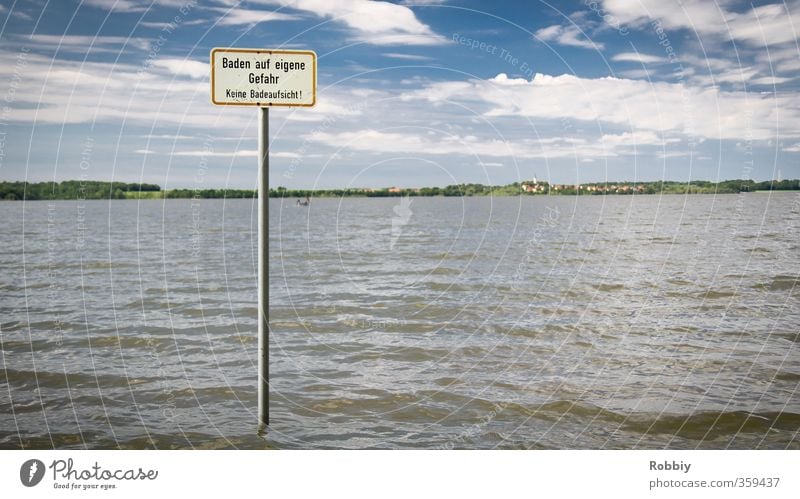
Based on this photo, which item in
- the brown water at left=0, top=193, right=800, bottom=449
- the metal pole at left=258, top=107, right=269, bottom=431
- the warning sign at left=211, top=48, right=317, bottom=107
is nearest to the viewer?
the warning sign at left=211, top=48, right=317, bottom=107

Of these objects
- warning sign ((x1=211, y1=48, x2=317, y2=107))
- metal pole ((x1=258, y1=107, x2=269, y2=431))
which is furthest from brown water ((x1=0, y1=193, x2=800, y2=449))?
warning sign ((x1=211, y1=48, x2=317, y2=107))

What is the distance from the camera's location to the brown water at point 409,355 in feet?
28.3

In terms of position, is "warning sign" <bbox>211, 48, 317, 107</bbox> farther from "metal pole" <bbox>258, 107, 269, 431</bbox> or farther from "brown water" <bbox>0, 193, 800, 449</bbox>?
"brown water" <bbox>0, 193, 800, 449</bbox>

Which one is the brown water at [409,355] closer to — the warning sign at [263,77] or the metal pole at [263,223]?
the metal pole at [263,223]

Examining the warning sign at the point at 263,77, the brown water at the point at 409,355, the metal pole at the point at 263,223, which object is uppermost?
the warning sign at the point at 263,77

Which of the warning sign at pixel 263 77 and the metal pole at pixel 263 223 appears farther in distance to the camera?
the metal pole at pixel 263 223

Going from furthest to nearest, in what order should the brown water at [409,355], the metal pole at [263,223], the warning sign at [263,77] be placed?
the brown water at [409,355]
the metal pole at [263,223]
the warning sign at [263,77]

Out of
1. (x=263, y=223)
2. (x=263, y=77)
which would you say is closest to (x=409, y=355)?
(x=263, y=223)

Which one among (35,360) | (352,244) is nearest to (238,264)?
(352,244)

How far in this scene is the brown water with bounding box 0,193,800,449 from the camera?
8617 millimetres

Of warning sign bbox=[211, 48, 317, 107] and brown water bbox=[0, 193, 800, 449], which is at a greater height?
warning sign bbox=[211, 48, 317, 107]

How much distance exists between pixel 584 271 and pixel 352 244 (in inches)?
637

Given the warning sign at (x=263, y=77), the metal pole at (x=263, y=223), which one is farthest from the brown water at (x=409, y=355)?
the warning sign at (x=263, y=77)

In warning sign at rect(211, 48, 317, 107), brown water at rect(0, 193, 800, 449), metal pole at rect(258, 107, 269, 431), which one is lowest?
brown water at rect(0, 193, 800, 449)
